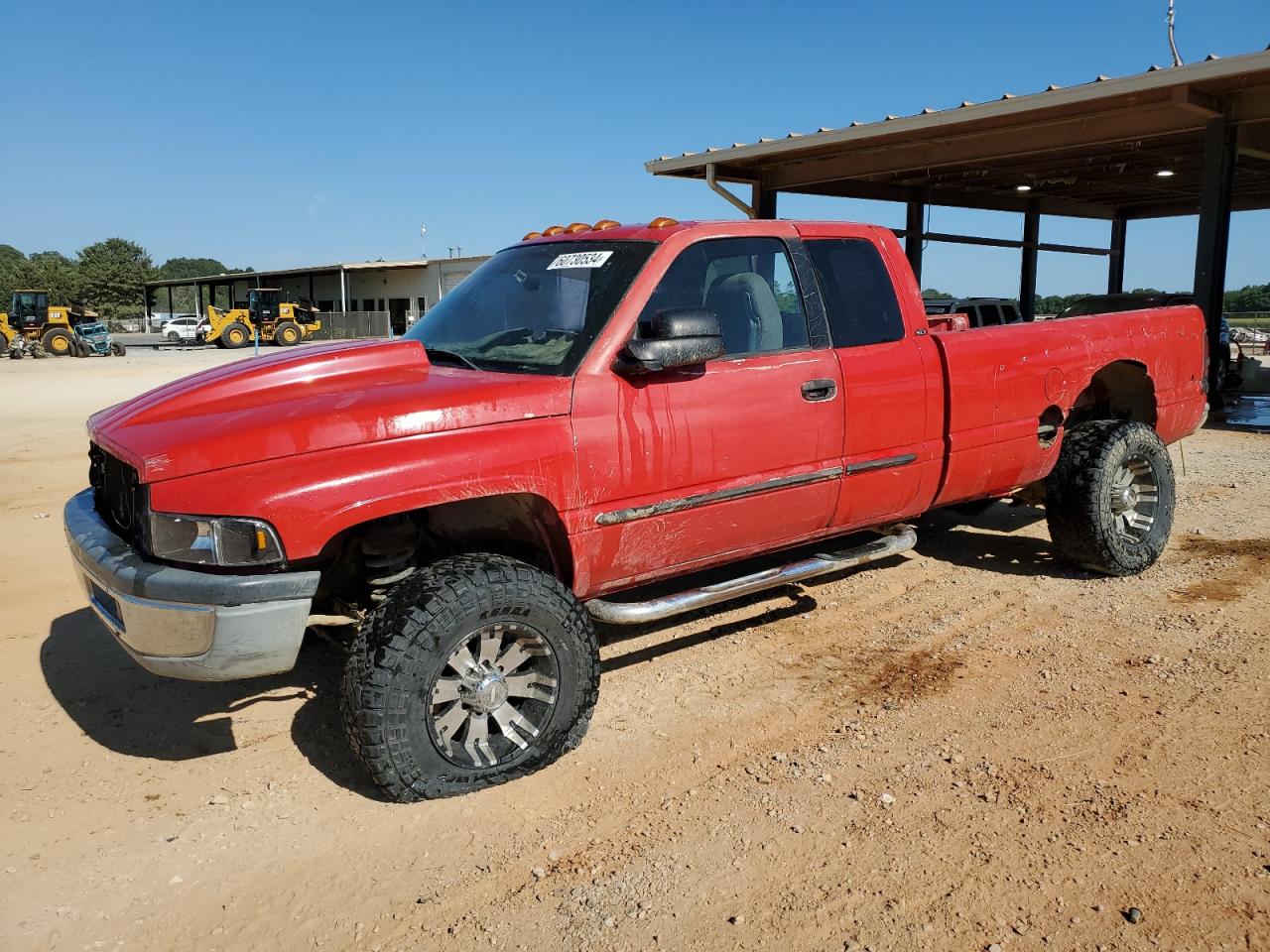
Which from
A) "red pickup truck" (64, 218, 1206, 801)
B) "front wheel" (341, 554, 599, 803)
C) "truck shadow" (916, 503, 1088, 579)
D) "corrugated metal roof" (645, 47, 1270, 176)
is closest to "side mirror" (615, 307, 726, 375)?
"red pickup truck" (64, 218, 1206, 801)

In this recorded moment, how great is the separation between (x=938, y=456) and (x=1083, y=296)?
11.6 metres

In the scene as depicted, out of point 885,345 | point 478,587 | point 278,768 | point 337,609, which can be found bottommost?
point 278,768

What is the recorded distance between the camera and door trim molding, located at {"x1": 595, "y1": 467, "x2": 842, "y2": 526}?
11.9 ft

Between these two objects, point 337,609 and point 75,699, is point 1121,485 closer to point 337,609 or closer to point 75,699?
point 337,609

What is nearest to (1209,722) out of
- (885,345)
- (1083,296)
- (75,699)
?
(885,345)

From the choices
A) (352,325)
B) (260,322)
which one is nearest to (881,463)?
(260,322)

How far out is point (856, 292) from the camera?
4.51 m

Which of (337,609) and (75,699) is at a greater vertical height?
(337,609)

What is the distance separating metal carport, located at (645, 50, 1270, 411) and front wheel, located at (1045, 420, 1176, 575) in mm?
6047

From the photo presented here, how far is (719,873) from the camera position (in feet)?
9.29

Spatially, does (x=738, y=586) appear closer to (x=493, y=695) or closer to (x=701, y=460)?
(x=701, y=460)

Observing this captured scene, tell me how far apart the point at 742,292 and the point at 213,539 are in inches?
92.3

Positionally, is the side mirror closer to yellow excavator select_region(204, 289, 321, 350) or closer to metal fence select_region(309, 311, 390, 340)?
yellow excavator select_region(204, 289, 321, 350)

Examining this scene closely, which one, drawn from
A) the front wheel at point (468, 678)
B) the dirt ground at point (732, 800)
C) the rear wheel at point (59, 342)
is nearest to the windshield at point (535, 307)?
the front wheel at point (468, 678)
